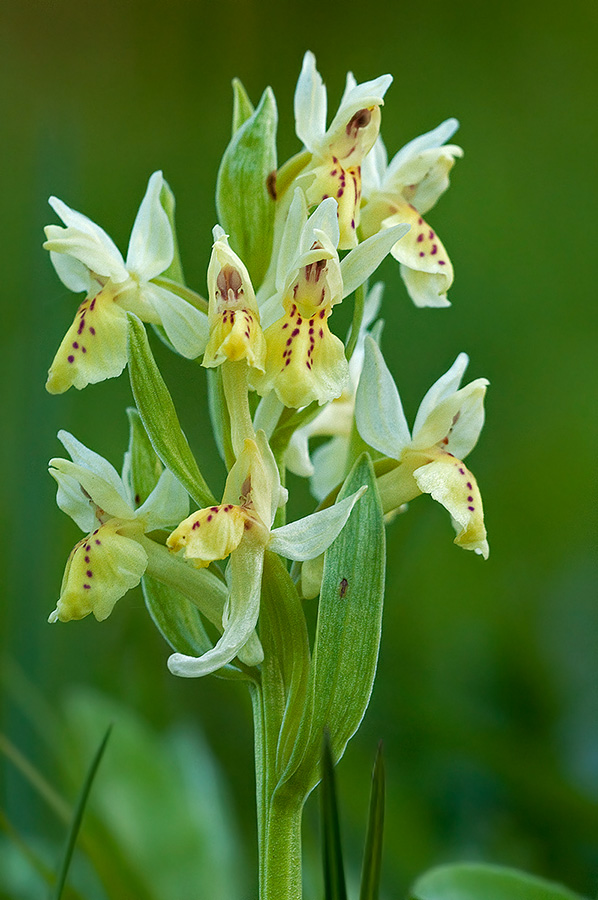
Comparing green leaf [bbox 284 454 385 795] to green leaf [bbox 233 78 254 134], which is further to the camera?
green leaf [bbox 233 78 254 134]

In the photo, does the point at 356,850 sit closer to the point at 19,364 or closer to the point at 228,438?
the point at 228,438

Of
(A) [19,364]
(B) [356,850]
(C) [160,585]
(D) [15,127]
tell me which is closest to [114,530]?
(C) [160,585]

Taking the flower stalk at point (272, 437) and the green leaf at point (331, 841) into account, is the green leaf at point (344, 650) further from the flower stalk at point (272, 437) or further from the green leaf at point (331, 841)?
the green leaf at point (331, 841)

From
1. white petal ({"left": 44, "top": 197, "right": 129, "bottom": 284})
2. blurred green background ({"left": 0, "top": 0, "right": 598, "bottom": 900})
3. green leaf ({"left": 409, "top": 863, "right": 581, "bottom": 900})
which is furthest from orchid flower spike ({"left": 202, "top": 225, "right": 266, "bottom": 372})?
blurred green background ({"left": 0, "top": 0, "right": 598, "bottom": 900})

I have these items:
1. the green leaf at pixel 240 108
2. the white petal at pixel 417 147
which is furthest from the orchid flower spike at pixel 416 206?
the green leaf at pixel 240 108

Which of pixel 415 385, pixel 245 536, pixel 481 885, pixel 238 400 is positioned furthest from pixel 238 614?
pixel 415 385

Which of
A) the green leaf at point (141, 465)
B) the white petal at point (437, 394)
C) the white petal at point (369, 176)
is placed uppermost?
the white petal at point (369, 176)

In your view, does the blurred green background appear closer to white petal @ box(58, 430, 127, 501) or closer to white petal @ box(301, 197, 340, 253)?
white petal @ box(58, 430, 127, 501)
